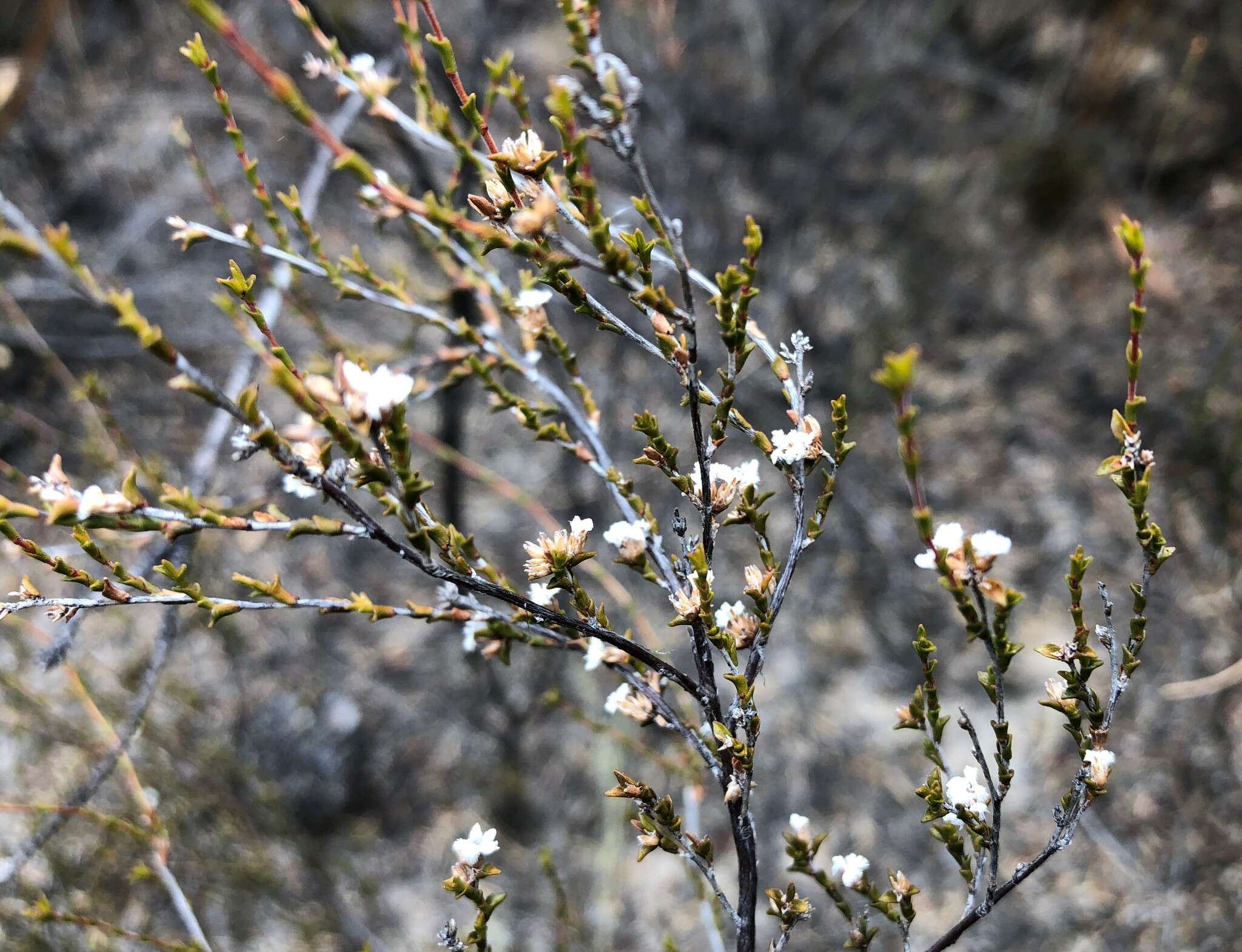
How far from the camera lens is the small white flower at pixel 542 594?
0.83 m

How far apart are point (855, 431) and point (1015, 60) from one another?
6.00 feet

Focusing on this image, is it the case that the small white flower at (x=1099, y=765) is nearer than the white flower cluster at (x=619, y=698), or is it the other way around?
the small white flower at (x=1099, y=765)

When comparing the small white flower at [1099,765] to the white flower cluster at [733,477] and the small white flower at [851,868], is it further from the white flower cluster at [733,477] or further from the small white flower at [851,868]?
the white flower cluster at [733,477]

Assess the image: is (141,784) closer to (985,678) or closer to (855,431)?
(985,678)

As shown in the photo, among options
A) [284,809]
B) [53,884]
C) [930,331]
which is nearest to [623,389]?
[930,331]

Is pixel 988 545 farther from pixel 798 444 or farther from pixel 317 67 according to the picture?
pixel 317 67

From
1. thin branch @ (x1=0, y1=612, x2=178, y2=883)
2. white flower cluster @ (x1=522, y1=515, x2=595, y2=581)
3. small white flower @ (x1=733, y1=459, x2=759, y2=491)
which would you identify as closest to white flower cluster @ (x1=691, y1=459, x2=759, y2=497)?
small white flower @ (x1=733, y1=459, x2=759, y2=491)

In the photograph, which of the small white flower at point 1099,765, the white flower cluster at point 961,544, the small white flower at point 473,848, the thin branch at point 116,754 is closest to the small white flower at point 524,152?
the white flower cluster at point 961,544

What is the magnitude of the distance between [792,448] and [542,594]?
32cm

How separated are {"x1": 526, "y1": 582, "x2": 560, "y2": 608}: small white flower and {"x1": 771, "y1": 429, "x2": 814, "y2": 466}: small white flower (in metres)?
0.27

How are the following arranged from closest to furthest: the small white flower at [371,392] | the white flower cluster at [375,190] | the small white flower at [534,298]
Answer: the small white flower at [371,392], the white flower cluster at [375,190], the small white flower at [534,298]

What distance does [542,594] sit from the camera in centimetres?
84

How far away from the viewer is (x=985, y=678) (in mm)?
779

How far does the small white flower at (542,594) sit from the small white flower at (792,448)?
0.90 ft
